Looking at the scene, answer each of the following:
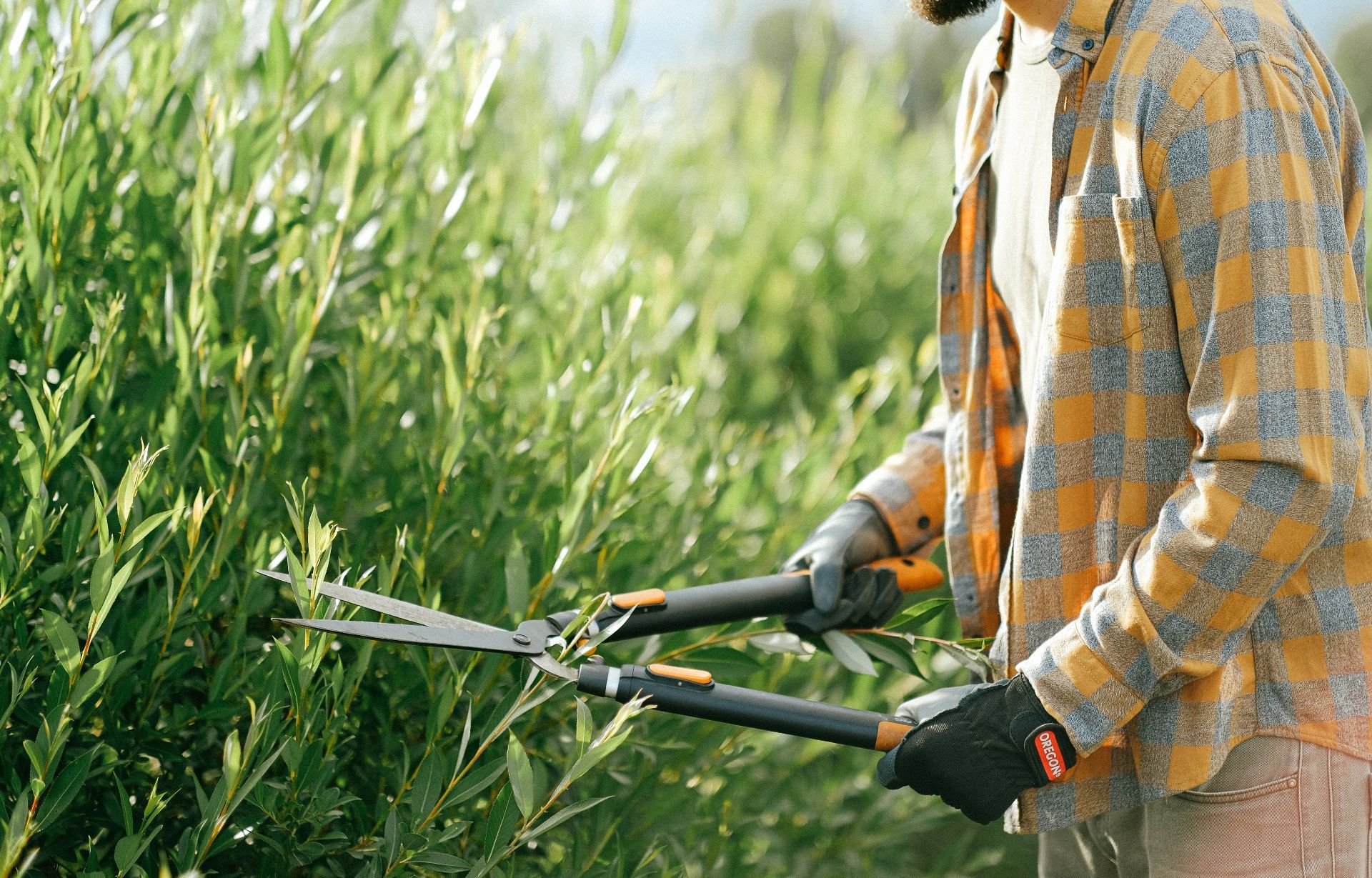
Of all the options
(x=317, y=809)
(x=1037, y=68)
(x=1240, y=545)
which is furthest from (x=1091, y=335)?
(x=317, y=809)

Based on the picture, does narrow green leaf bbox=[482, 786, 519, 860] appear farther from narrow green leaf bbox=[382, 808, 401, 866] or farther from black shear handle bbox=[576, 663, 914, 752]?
black shear handle bbox=[576, 663, 914, 752]

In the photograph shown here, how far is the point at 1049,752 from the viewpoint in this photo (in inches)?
55.4

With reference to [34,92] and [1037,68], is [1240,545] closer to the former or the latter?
[1037,68]

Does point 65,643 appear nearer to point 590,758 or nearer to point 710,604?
point 590,758

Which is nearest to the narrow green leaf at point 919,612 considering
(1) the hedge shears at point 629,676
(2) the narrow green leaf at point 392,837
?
(1) the hedge shears at point 629,676

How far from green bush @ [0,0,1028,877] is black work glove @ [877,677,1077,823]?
1.18 feet

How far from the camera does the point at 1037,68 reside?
5.49ft

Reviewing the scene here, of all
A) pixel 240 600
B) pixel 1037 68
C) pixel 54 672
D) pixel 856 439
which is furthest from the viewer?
pixel 856 439

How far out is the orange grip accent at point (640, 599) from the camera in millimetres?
1633

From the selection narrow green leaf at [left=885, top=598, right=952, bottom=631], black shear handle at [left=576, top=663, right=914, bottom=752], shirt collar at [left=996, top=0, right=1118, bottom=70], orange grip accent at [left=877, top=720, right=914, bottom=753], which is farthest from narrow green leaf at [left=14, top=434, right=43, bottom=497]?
shirt collar at [left=996, top=0, right=1118, bottom=70]

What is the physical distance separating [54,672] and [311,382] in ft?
2.39

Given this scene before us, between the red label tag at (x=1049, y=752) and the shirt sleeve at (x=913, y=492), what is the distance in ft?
2.02

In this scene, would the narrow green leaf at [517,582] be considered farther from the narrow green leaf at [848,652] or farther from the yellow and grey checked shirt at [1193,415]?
the yellow and grey checked shirt at [1193,415]

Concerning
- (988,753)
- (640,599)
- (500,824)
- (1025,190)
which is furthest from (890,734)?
(1025,190)
